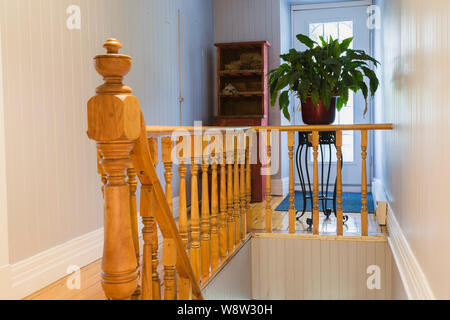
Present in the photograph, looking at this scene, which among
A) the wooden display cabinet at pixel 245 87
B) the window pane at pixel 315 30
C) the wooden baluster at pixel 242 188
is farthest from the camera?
the window pane at pixel 315 30

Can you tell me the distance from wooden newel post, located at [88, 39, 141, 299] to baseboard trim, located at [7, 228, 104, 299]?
4.47 feet

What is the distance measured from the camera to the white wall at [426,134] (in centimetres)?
147

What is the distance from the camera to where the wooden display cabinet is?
5414 millimetres


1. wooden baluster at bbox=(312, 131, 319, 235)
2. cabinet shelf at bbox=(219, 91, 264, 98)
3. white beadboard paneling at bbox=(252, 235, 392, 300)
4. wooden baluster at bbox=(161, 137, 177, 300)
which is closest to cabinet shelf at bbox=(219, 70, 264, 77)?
cabinet shelf at bbox=(219, 91, 264, 98)

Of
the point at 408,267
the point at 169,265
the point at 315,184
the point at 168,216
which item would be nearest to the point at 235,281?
the point at 315,184

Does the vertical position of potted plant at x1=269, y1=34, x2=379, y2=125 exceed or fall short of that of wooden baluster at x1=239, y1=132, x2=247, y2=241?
it exceeds it

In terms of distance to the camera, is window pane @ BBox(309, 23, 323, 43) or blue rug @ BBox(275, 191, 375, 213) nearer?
blue rug @ BBox(275, 191, 375, 213)

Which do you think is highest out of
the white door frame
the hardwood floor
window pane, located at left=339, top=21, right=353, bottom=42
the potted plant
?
the white door frame

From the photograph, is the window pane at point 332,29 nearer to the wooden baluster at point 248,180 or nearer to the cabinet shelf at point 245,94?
the cabinet shelf at point 245,94

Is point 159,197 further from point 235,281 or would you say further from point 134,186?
point 235,281

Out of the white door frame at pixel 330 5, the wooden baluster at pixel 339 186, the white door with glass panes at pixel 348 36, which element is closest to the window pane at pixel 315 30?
the white door with glass panes at pixel 348 36

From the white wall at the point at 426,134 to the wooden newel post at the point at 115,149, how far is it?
0.94m

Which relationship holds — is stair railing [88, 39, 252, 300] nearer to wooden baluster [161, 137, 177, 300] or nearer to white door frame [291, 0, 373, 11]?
wooden baluster [161, 137, 177, 300]

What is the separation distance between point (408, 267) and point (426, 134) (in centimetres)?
81
